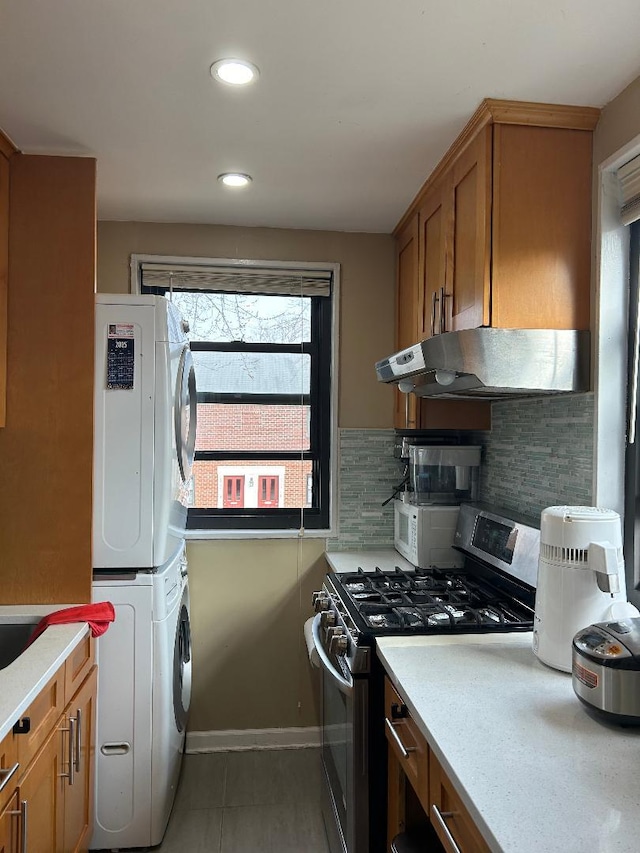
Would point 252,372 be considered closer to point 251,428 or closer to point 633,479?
point 251,428

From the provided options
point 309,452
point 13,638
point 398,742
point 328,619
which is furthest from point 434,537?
point 13,638

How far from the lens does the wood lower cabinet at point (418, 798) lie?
42.8 inches

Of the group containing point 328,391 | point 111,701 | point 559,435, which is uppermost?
point 328,391

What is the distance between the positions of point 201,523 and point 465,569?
49.5 inches

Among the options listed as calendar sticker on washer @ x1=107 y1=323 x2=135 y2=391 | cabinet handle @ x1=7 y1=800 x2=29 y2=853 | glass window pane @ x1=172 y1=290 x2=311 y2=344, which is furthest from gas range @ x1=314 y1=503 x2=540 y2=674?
glass window pane @ x1=172 y1=290 x2=311 y2=344

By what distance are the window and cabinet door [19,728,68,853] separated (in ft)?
4.42

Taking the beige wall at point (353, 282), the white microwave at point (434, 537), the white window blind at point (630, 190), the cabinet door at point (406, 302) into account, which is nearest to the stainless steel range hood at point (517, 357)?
the white window blind at point (630, 190)

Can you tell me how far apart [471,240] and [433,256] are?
1.40 feet

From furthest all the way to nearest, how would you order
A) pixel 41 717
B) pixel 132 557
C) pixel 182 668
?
1. pixel 182 668
2. pixel 132 557
3. pixel 41 717

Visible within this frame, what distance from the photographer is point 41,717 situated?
1561 millimetres

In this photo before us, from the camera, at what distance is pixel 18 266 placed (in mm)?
2080

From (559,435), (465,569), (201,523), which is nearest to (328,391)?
(201,523)

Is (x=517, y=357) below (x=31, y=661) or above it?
above

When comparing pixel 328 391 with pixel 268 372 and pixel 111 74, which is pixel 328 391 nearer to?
pixel 268 372
